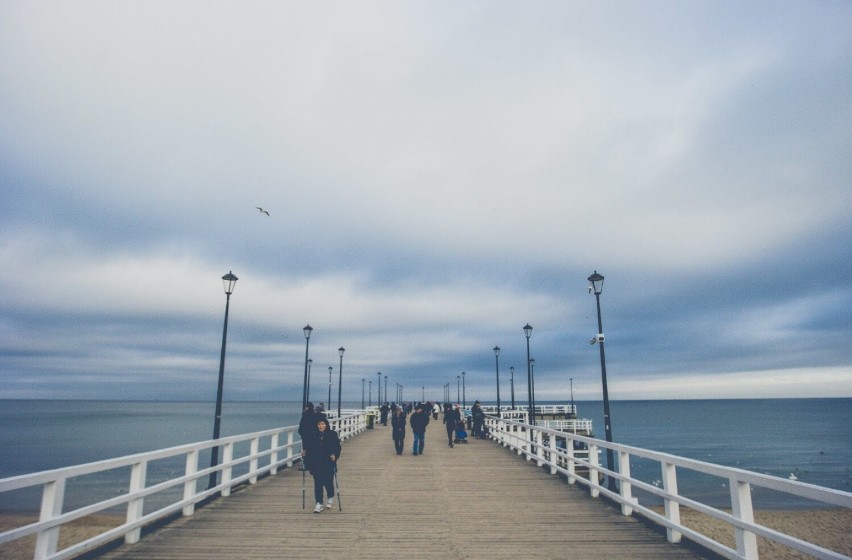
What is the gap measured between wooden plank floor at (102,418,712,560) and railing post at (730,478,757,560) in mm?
1063

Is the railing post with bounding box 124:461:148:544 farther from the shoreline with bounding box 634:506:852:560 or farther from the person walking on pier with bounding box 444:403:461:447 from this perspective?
the shoreline with bounding box 634:506:852:560

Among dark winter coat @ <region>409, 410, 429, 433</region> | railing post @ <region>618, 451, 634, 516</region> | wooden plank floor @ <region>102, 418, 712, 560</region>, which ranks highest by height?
dark winter coat @ <region>409, 410, 429, 433</region>

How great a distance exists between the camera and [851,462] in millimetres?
56625

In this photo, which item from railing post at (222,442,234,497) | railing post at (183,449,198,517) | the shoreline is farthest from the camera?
the shoreline

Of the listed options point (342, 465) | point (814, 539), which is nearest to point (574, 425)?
point (814, 539)

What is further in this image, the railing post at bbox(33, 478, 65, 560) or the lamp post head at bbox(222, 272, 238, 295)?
the lamp post head at bbox(222, 272, 238, 295)

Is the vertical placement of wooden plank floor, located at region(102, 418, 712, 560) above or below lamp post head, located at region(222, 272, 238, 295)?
below

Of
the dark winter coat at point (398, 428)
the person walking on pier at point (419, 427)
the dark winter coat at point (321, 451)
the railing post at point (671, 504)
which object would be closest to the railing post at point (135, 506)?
the dark winter coat at point (321, 451)

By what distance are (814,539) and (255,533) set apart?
28548mm

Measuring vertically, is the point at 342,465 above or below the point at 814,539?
above

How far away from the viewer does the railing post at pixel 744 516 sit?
18.4 ft

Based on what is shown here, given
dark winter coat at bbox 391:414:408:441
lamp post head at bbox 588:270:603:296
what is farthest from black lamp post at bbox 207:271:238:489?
lamp post head at bbox 588:270:603:296

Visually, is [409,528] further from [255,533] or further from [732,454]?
[732,454]

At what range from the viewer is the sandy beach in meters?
22.4
